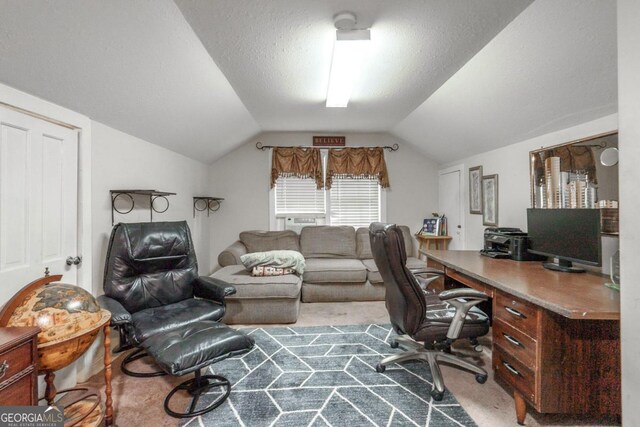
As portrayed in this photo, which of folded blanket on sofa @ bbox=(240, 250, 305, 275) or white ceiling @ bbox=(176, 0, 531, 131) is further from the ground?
white ceiling @ bbox=(176, 0, 531, 131)

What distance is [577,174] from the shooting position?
218cm

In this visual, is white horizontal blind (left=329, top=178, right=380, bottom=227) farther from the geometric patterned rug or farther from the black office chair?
the black office chair

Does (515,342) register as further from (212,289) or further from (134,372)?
(134,372)

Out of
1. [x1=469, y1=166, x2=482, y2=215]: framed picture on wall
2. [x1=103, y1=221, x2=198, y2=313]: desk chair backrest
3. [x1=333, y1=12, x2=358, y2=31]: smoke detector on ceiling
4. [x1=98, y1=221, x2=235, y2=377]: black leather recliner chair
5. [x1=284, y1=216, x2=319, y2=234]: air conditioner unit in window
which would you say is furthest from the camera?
[x1=284, y1=216, x2=319, y2=234]: air conditioner unit in window

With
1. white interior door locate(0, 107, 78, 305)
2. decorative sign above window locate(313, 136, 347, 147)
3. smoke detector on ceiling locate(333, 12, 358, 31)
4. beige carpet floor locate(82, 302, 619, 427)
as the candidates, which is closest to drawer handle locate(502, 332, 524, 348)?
beige carpet floor locate(82, 302, 619, 427)

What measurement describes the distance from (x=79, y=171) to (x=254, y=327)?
80.9 inches

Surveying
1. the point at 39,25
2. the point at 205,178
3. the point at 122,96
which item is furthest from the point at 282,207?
the point at 39,25

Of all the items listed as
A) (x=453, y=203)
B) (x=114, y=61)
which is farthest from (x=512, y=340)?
(x=114, y=61)

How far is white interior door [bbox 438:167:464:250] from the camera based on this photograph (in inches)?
160

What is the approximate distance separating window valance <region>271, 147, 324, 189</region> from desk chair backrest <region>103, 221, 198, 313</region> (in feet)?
6.74

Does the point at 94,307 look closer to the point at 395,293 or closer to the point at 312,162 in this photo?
the point at 395,293

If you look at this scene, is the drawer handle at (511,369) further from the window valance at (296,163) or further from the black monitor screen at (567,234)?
the window valance at (296,163)

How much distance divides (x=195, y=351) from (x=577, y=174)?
115 inches

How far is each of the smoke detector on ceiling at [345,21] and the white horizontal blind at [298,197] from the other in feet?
9.63
